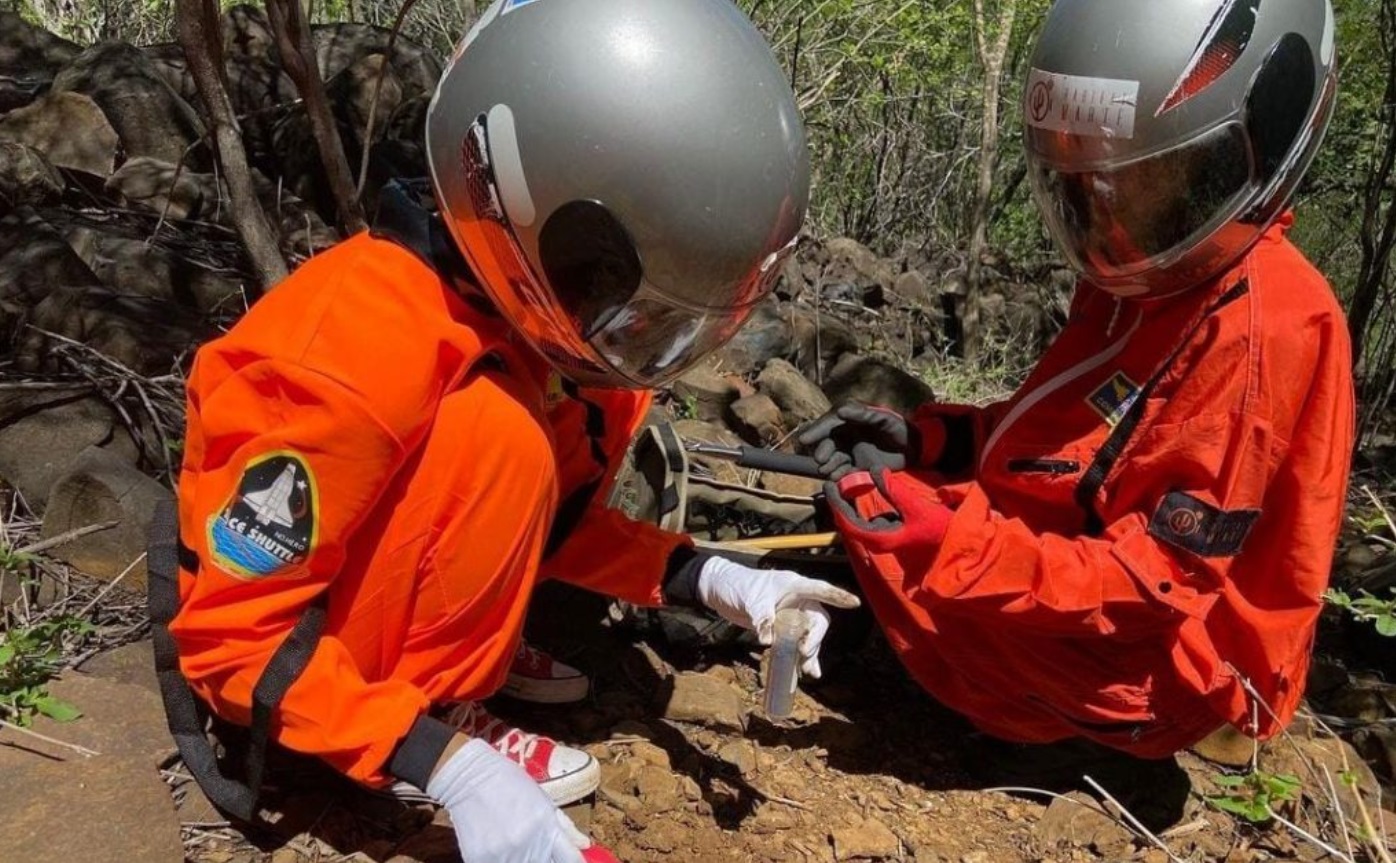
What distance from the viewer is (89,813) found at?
82.6 inches

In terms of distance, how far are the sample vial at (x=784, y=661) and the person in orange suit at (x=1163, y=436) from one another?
0.32 m

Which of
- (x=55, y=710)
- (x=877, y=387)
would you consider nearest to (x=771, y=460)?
(x=55, y=710)

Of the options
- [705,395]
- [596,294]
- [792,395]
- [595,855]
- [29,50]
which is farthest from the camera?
[29,50]

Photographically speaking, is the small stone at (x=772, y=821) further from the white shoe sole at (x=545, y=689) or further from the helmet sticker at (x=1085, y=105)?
the helmet sticker at (x=1085, y=105)

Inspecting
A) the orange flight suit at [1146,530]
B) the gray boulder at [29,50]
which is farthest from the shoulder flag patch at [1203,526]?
the gray boulder at [29,50]

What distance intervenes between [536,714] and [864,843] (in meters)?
0.81

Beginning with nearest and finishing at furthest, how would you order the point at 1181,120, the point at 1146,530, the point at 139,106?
the point at 1181,120, the point at 1146,530, the point at 139,106

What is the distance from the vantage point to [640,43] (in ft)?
5.90

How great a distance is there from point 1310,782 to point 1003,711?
90 cm

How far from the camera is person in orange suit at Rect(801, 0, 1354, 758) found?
223 centimetres

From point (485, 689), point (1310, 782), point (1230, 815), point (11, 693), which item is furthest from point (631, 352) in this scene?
point (1310, 782)

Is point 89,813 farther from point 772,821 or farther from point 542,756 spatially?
point 772,821

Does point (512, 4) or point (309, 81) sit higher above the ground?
point (512, 4)

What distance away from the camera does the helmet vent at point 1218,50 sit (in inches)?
86.1
